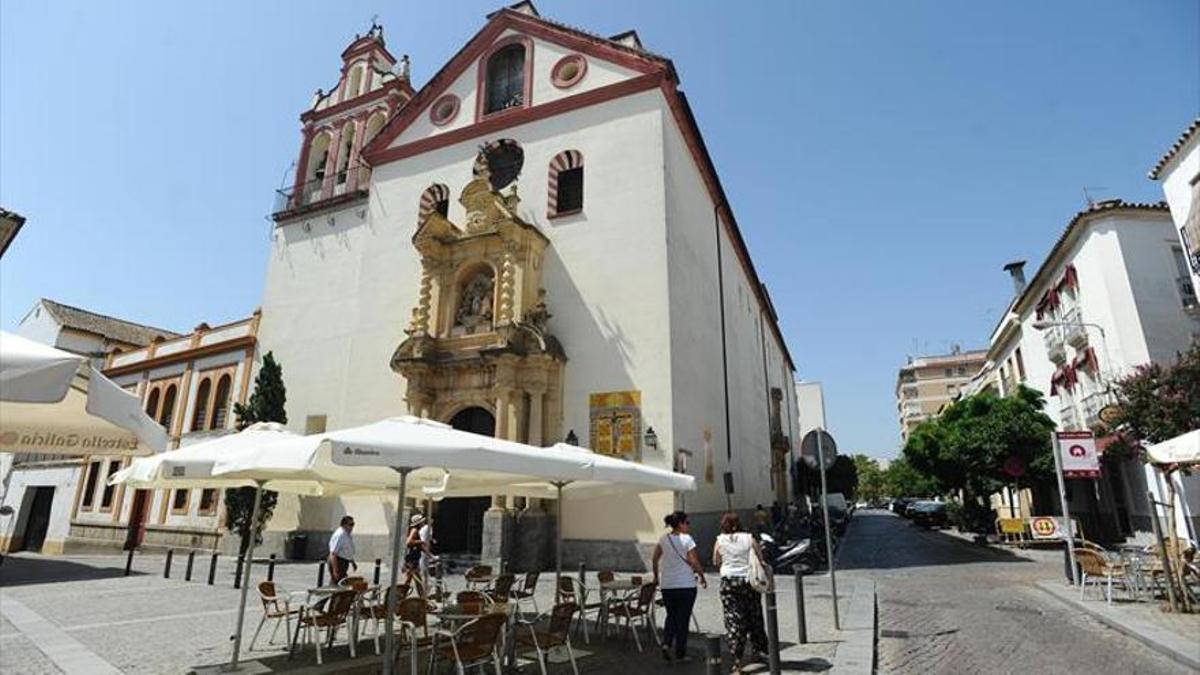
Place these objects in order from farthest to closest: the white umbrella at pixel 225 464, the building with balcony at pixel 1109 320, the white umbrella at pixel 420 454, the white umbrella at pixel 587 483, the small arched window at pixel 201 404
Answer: the small arched window at pixel 201 404 → the building with balcony at pixel 1109 320 → the white umbrella at pixel 587 483 → the white umbrella at pixel 225 464 → the white umbrella at pixel 420 454

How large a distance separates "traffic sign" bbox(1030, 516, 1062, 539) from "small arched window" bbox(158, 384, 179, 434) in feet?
111

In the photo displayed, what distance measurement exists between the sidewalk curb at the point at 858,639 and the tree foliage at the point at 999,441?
587 inches

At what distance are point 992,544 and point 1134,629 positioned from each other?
57.7ft

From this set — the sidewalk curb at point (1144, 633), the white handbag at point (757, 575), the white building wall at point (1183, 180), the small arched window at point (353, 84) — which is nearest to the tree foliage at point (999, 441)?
the white building wall at point (1183, 180)

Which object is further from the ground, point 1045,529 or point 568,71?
point 568,71

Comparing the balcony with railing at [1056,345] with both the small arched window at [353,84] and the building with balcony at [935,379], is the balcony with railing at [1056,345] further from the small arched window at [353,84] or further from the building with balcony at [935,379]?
the building with balcony at [935,379]

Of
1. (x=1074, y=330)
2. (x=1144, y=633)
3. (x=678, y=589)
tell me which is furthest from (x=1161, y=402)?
(x=678, y=589)

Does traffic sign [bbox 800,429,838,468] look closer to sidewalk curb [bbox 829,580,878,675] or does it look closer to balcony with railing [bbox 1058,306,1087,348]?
sidewalk curb [bbox 829,580,878,675]

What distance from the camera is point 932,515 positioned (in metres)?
34.2

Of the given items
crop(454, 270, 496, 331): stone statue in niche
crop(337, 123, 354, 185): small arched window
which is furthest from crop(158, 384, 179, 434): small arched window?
crop(454, 270, 496, 331): stone statue in niche

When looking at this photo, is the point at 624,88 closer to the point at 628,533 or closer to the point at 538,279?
the point at 538,279

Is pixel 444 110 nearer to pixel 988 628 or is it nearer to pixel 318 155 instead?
pixel 318 155

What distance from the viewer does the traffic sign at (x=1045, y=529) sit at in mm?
19469

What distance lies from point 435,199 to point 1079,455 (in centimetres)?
1960
